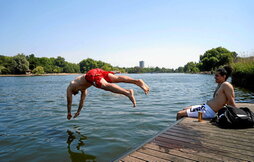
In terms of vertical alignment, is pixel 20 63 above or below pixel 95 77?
above

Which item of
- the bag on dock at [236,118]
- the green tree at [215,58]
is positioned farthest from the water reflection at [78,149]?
the green tree at [215,58]

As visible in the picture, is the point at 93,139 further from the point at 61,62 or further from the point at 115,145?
the point at 61,62

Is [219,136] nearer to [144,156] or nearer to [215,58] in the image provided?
[144,156]

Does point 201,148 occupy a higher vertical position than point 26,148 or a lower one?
higher

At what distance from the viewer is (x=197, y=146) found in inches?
143

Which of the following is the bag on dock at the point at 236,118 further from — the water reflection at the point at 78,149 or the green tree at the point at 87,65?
the green tree at the point at 87,65

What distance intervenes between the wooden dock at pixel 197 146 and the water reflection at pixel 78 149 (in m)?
2.06

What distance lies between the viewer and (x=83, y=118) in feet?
29.8

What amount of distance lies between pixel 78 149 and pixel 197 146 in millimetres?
3578

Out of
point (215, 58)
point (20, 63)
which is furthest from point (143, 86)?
point (215, 58)

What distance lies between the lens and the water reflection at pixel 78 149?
489 cm

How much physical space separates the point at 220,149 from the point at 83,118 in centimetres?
696

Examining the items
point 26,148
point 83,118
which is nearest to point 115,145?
point 26,148

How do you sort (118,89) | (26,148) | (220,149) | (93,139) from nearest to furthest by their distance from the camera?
(220,149) < (118,89) < (26,148) < (93,139)
